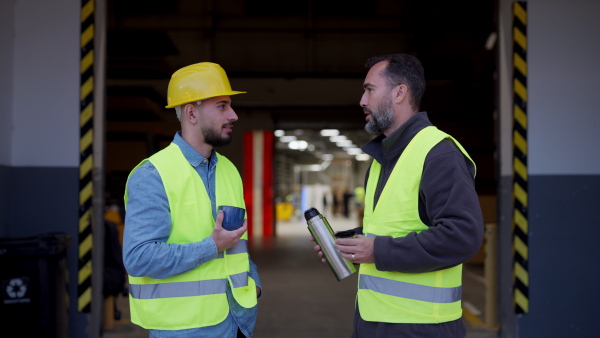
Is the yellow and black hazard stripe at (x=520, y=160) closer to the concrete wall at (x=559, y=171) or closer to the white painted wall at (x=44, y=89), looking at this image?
the concrete wall at (x=559, y=171)

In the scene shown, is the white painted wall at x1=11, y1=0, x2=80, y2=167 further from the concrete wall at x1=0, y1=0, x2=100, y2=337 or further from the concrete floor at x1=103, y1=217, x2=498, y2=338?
the concrete floor at x1=103, y1=217, x2=498, y2=338

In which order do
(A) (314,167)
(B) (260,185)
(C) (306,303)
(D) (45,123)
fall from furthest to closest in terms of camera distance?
(A) (314,167), (B) (260,185), (C) (306,303), (D) (45,123)

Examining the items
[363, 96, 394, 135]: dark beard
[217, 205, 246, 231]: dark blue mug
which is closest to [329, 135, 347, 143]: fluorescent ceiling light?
[363, 96, 394, 135]: dark beard

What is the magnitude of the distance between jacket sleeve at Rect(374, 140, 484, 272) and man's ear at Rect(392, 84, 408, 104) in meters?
0.28

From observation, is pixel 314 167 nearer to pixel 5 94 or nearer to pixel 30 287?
pixel 5 94

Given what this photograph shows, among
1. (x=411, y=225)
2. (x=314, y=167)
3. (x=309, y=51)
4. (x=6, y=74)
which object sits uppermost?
(x=309, y=51)

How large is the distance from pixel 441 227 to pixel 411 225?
0.15m

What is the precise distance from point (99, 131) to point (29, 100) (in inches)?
22.0

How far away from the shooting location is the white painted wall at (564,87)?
4426 millimetres

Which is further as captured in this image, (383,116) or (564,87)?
→ (564,87)

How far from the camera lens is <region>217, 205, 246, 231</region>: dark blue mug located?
6.70 feet

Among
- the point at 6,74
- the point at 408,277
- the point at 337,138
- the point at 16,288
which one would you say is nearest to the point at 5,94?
the point at 6,74

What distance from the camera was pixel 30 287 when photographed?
373cm

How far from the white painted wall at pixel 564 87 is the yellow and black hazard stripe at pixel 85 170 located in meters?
3.35
